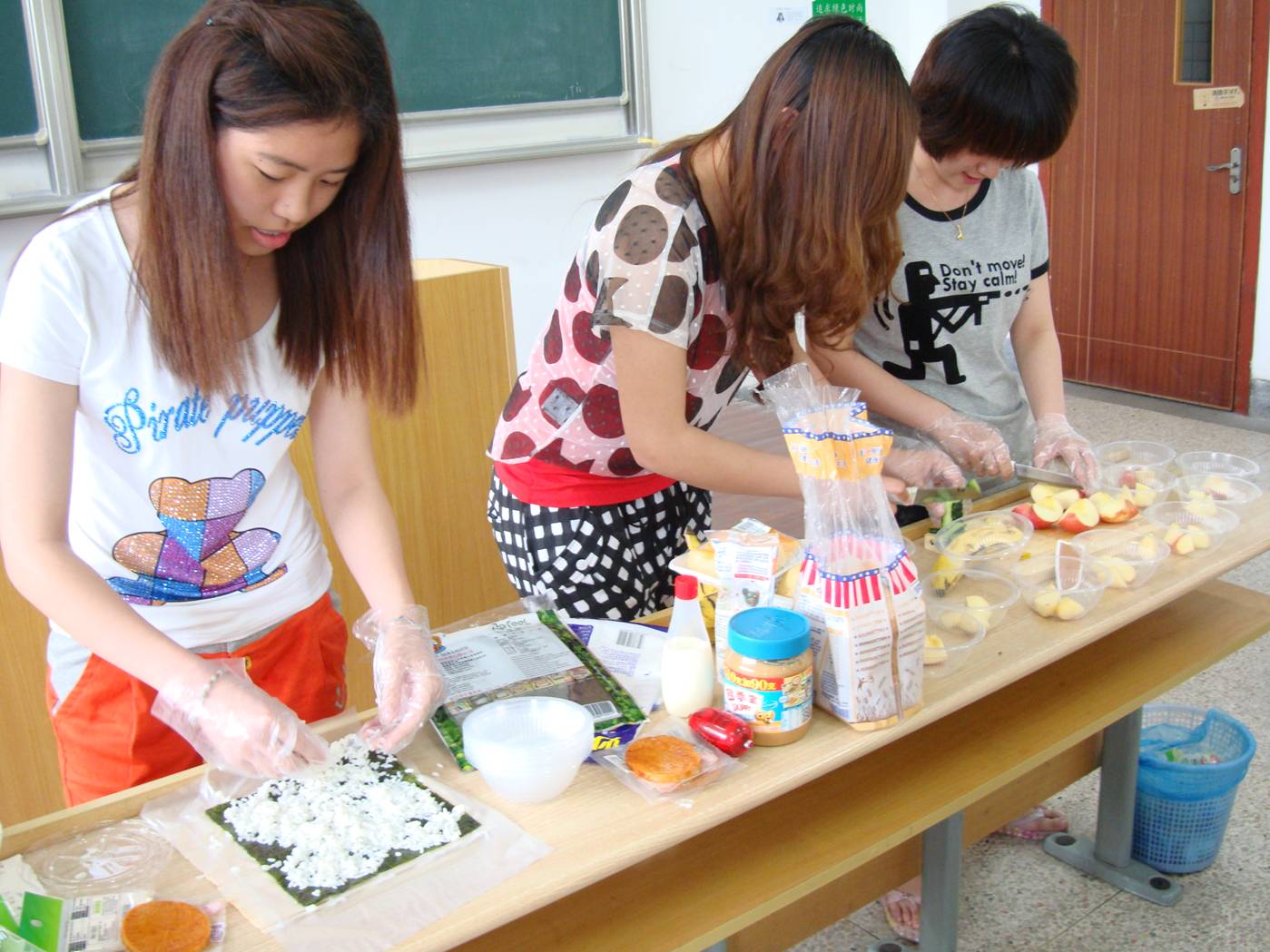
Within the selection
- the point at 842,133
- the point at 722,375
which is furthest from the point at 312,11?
the point at 722,375

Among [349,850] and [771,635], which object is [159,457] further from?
[771,635]

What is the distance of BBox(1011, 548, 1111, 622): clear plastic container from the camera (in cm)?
138

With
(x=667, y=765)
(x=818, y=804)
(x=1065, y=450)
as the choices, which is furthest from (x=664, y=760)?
(x=1065, y=450)

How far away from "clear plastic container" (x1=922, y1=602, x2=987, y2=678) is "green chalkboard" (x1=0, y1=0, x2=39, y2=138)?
260 cm

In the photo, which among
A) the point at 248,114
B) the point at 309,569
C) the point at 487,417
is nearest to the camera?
the point at 248,114

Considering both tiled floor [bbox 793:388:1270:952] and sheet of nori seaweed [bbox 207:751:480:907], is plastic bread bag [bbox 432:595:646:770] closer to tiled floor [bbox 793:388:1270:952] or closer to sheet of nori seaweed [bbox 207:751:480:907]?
sheet of nori seaweed [bbox 207:751:480:907]

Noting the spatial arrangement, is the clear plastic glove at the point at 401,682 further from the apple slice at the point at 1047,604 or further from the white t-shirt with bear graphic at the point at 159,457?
the apple slice at the point at 1047,604

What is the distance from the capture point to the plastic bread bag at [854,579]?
3.53ft

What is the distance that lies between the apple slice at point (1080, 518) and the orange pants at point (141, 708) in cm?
101

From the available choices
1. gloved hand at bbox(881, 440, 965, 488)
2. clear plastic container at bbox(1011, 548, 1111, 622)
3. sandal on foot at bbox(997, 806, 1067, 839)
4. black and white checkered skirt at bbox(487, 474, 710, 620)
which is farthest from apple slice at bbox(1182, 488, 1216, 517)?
sandal on foot at bbox(997, 806, 1067, 839)

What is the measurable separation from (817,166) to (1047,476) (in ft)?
2.40

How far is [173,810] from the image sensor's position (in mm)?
1054

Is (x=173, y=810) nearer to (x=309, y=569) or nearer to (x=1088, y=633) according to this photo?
(x=309, y=569)

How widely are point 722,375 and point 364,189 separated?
542mm
